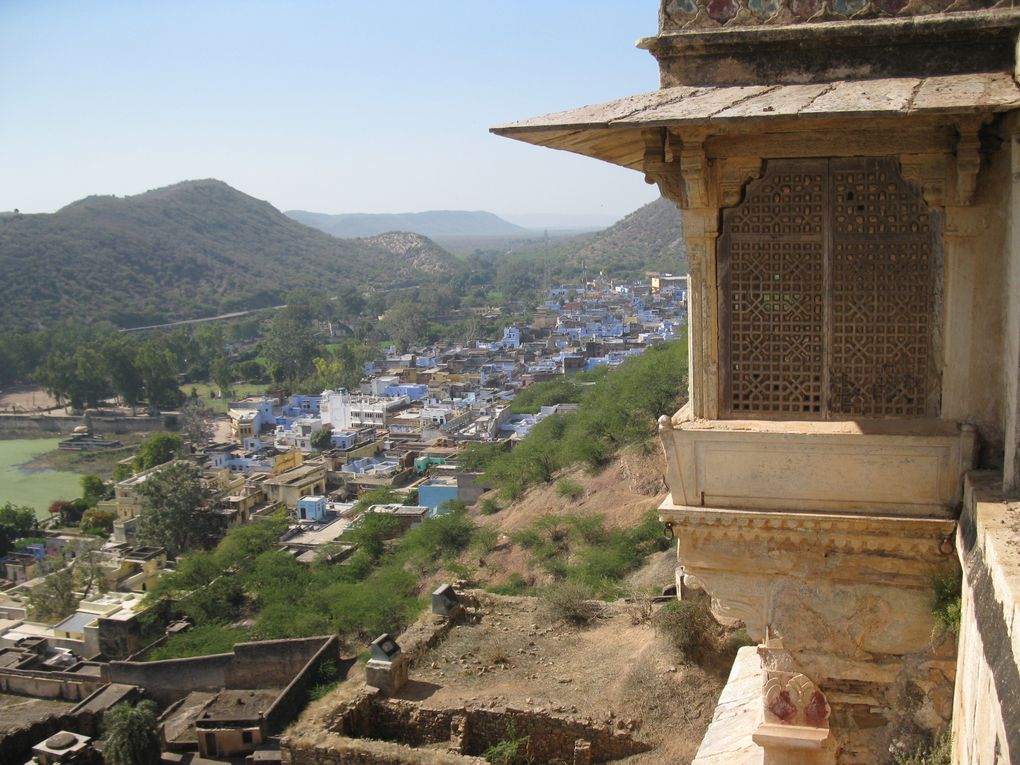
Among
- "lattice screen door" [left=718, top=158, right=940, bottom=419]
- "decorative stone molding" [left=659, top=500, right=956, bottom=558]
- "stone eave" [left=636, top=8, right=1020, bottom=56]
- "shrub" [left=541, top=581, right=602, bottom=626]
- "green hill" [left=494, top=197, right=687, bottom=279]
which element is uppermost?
"green hill" [left=494, top=197, right=687, bottom=279]

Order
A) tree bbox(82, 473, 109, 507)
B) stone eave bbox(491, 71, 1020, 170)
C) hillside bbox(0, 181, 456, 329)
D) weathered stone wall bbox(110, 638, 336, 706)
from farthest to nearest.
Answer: hillside bbox(0, 181, 456, 329), tree bbox(82, 473, 109, 507), weathered stone wall bbox(110, 638, 336, 706), stone eave bbox(491, 71, 1020, 170)

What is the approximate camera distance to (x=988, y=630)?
8.07 feet

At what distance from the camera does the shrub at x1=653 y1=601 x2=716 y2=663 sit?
30.4ft

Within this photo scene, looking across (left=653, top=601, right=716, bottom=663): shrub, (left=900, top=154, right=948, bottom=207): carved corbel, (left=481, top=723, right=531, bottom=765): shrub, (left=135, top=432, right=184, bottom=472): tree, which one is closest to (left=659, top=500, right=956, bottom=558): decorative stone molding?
(left=900, top=154, right=948, bottom=207): carved corbel

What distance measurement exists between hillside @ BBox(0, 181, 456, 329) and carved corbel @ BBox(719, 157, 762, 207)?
7427 cm

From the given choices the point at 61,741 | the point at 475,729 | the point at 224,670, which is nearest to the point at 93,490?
the point at 224,670

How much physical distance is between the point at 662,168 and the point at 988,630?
2.06 m

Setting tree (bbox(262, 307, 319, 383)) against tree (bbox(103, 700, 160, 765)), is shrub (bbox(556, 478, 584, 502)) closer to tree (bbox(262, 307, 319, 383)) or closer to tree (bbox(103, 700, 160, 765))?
tree (bbox(103, 700, 160, 765))

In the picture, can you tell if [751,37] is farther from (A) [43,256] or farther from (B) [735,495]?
(A) [43,256]

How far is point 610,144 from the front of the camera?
143 inches

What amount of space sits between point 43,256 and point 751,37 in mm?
86309

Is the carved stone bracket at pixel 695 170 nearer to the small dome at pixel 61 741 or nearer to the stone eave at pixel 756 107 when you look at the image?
the stone eave at pixel 756 107

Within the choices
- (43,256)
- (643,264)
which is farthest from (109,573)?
(643,264)

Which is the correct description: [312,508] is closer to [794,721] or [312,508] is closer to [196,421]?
[196,421]
